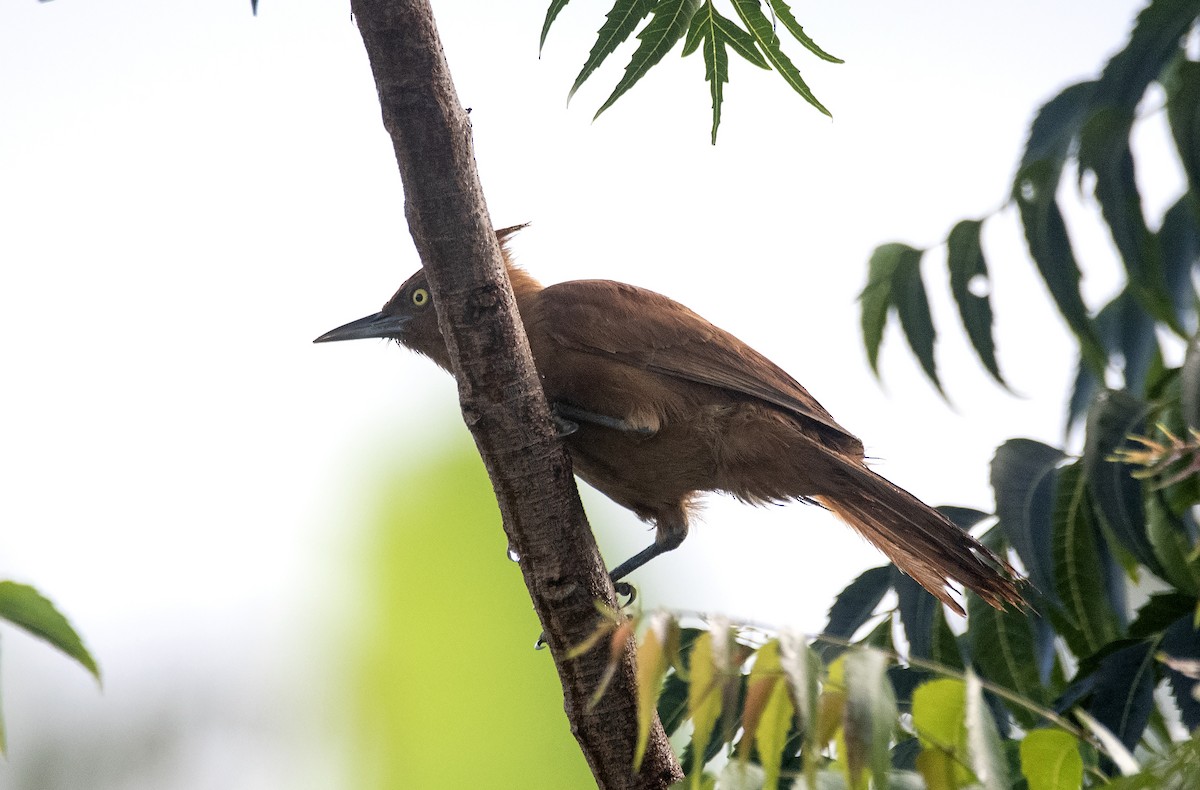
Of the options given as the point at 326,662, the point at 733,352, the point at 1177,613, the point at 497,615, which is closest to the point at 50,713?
the point at 326,662

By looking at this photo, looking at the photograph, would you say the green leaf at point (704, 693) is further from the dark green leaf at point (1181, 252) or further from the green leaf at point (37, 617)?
the dark green leaf at point (1181, 252)

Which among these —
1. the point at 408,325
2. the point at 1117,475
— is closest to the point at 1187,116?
the point at 1117,475

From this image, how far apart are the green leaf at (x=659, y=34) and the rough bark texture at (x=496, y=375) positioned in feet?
1.29

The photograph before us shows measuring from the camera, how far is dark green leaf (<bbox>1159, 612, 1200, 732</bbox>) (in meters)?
2.06

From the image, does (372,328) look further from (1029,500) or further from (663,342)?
(1029,500)

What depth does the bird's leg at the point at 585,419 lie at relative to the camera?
321cm

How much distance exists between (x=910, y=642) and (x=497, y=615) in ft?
13.0

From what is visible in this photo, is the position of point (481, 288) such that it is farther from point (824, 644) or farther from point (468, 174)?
point (824, 644)

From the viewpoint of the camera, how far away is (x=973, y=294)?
263 cm

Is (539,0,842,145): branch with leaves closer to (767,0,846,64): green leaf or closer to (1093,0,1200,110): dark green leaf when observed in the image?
(767,0,846,64): green leaf

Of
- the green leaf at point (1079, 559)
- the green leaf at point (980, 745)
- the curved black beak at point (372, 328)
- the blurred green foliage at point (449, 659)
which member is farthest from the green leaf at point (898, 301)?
the blurred green foliage at point (449, 659)

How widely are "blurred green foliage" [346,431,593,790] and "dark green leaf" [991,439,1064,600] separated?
4130 mm

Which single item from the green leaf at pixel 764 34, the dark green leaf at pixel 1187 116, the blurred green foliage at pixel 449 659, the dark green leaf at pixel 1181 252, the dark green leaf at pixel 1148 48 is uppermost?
the green leaf at pixel 764 34

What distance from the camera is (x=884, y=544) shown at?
3.02 m
